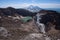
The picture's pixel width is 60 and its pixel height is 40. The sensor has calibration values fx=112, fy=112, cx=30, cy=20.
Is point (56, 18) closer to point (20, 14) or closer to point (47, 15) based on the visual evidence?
point (47, 15)

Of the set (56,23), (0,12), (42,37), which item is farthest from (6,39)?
(0,12)

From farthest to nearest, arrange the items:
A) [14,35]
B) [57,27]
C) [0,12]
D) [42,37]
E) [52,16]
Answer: [0,12] < [52,16] < [57,27] < [14,35] < [42,37]

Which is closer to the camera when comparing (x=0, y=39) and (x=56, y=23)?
(x=0, y=39)

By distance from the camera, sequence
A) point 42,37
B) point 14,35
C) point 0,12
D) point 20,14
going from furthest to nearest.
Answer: point 20,14, point 0,12, point 14,35, point 42,37

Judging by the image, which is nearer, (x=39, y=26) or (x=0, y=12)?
(x=39, y=26)

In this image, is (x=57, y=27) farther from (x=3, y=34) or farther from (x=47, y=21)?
(x=3, y=34)

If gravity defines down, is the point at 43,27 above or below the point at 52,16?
below

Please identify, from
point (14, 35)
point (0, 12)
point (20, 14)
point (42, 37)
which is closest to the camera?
point (42, 37)

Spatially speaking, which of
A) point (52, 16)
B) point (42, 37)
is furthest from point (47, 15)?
point (42, 37)

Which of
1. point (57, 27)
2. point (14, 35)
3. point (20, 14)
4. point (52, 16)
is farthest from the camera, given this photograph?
point (20, 14)
